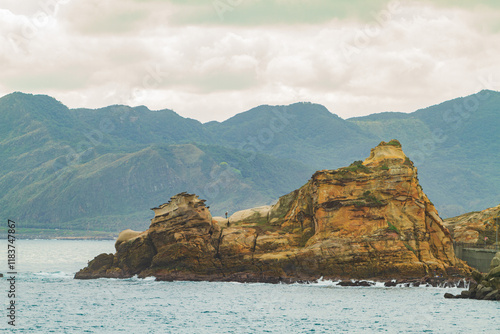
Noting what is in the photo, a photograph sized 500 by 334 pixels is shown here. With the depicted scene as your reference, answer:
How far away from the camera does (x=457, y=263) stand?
365 ft

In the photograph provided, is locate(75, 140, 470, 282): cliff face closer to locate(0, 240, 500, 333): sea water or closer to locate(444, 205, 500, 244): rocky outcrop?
locate(0, 240, 500, 333): sea water

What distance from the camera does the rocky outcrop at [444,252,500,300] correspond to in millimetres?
90625

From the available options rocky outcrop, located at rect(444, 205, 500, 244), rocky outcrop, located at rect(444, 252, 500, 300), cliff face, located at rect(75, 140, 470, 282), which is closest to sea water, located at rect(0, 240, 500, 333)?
rocky outcrop, located at rect(444, 252, 500, 300)

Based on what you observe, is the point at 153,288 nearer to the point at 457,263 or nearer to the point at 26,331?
the point at 26,331

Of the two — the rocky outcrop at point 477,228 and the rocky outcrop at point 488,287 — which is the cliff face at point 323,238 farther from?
the rocky outcrop at point 477,228

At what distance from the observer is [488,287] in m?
91.5

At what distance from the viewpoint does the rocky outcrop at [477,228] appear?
124m

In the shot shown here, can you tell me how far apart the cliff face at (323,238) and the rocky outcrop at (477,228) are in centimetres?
1475

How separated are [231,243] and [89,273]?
2704 centimetres

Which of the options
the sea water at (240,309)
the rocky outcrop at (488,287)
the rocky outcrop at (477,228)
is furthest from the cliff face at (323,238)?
the rocky outcrop at (477,228)

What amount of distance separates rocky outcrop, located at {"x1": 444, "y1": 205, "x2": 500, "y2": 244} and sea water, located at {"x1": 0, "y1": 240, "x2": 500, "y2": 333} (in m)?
26.6

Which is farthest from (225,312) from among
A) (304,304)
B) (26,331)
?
(26,331)

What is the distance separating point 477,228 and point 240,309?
60141 mm

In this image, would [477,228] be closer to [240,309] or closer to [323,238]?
[323,238]
